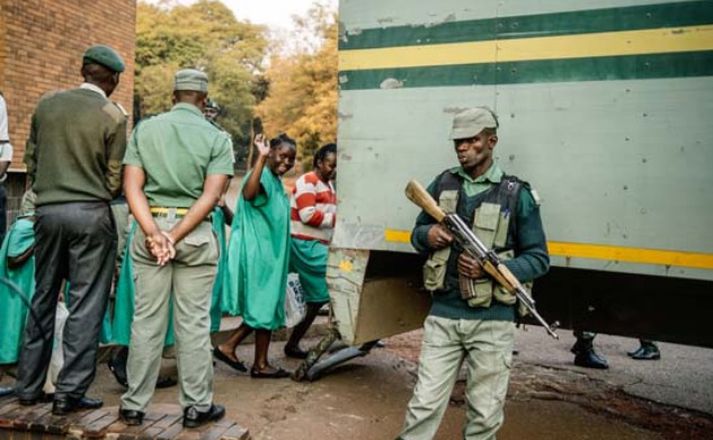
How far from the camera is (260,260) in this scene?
4.86m

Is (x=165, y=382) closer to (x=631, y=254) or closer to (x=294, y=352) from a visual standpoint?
(x=294, y=352)

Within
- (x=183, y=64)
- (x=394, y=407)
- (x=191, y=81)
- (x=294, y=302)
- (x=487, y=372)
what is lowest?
(x=394, y=407)

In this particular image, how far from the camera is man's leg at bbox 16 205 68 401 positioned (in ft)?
11.6

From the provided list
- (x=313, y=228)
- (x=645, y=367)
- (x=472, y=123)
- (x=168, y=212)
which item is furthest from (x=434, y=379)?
(x=645, y=367)

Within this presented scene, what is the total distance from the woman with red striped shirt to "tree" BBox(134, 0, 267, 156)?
3045 cm

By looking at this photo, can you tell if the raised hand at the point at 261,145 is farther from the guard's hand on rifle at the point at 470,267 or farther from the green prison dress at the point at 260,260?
the guard's hand on rifle at the point at 470,267

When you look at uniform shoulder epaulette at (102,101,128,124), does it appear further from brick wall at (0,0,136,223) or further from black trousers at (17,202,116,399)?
brick wall at (0,0,136,223)

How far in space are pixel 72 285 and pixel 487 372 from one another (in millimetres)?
2074

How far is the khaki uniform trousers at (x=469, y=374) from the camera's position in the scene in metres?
3.07

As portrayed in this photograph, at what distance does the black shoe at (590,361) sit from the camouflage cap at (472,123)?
10.6 ft

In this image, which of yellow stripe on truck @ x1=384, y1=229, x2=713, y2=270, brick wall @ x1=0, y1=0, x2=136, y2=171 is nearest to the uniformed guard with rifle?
yellow stripe on truck @ x1=384, y1=229, x2=713, y2=270

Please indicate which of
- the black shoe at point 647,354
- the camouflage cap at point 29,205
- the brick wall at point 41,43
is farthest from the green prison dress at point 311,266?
the brick wall at point 41,43

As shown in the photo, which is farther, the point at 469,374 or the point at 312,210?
the point at 312,210

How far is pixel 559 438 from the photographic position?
4020 mm
